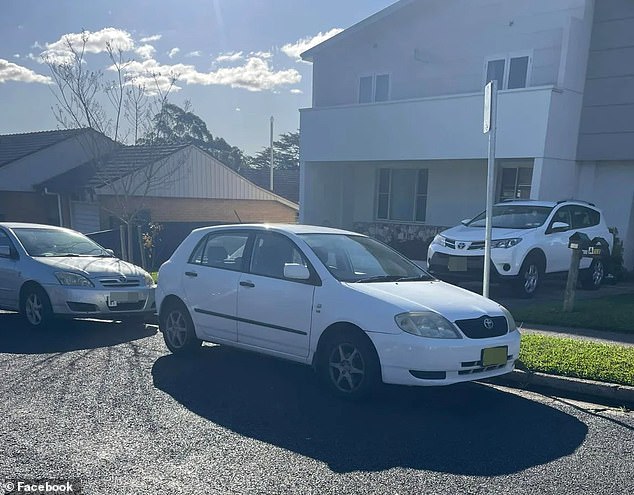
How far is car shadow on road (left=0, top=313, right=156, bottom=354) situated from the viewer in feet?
22.0

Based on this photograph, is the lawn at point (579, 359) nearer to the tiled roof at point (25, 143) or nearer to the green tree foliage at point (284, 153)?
the tiled roof at point (25, 143)

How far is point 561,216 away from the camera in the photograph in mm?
10344

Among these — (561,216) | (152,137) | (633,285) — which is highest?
(152,137)

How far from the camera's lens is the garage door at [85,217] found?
72.0 ft

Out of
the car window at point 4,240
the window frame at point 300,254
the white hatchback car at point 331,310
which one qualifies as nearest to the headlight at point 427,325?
the white hatchback car at point 331,310

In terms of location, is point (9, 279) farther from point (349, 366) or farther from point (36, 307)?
point (349, 366)

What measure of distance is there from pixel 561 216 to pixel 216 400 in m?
7.86

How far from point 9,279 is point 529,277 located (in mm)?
8238

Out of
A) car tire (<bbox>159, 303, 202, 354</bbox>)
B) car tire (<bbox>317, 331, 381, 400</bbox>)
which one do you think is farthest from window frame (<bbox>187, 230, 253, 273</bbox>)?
car tire (<bbox>317, 331, 381, 400</bbox>)

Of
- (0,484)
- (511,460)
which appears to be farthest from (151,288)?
(511,460)

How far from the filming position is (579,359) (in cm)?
586

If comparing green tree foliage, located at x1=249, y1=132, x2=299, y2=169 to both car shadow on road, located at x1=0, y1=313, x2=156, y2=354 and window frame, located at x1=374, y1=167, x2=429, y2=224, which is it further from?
car shadow on road, located at x1=0, y1=313, x2=156, y2=354

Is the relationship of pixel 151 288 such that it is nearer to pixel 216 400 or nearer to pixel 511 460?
pixel 216 400

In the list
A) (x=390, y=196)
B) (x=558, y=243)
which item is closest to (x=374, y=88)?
(x=390, y=196)
